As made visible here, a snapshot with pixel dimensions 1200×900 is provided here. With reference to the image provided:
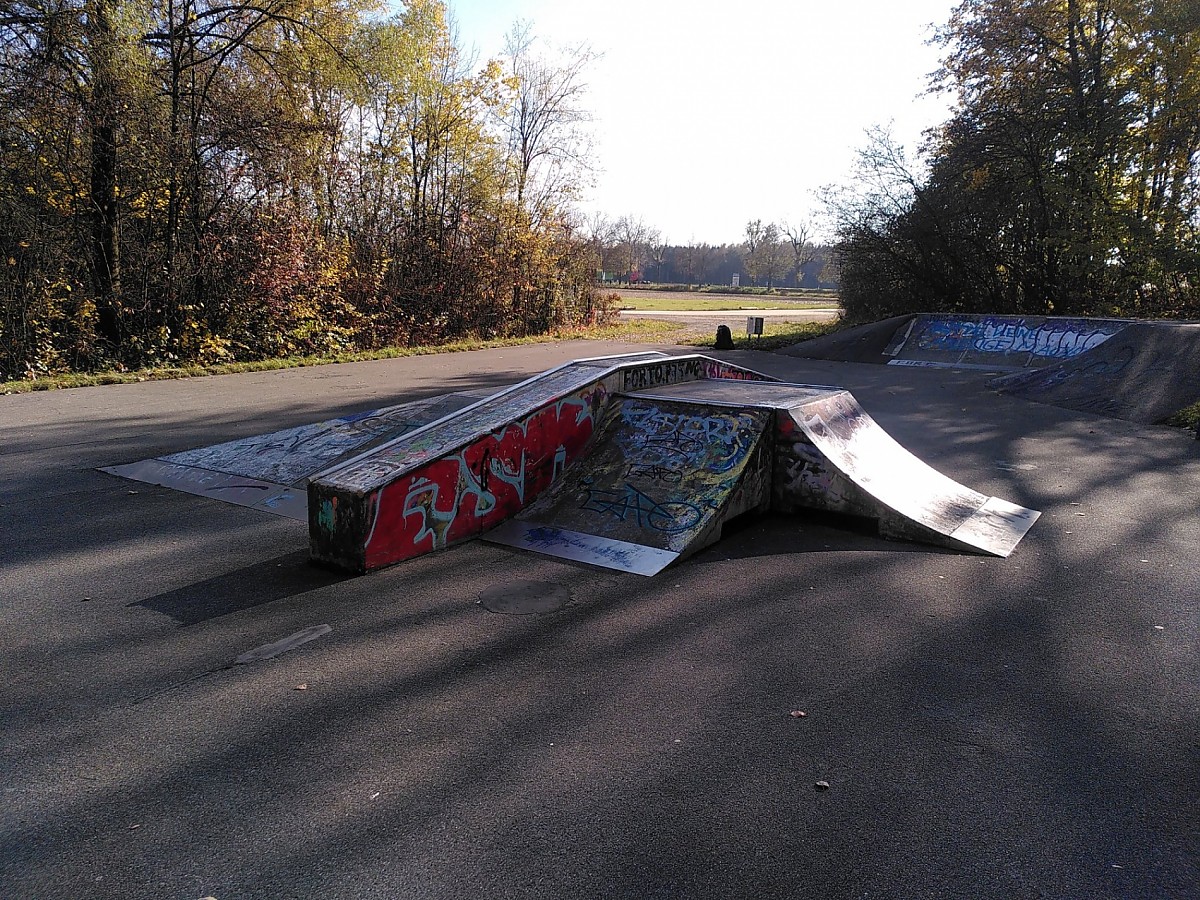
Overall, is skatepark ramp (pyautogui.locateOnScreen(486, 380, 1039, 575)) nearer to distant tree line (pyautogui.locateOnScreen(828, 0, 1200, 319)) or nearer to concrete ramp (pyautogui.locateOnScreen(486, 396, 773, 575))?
concrete ramp (pyautogui.locateOnScreen(486, 396, 773, 575))

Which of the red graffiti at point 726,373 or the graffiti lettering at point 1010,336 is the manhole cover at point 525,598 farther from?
the graffiti lettering at point 1010,336

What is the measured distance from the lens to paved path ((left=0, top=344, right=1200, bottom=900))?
8.01 ft

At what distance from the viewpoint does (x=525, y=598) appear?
465 cm

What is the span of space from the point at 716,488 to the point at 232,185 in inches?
509

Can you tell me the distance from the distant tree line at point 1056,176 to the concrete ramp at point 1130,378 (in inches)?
284

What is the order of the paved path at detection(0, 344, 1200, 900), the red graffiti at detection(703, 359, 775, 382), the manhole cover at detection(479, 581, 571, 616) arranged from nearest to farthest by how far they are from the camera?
1. the paved path at detection(0, 344, 1200, 900)
2. the manhole cover at detection(479, 581, 571, 616)
3. the red graffiti at detection(703, 359, 775, 382)

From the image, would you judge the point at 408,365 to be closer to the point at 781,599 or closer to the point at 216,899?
the point at 781,599

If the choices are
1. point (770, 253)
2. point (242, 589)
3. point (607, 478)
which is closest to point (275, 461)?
point (242, 589)

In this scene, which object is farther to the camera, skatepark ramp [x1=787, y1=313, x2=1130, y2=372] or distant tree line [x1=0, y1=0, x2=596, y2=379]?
skatepark ramp [x1=787, y1=313, x2=1130, y2=372]

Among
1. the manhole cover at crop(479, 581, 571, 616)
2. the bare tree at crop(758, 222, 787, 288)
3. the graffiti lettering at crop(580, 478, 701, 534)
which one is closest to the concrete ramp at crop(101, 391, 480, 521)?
the graffiti lettering at crop(580, 478, 701, 534)

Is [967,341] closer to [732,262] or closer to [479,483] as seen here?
[479,483]

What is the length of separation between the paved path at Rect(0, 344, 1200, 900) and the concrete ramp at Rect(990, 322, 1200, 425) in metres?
7.24

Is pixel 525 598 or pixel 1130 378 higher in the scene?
pixel 1130 378

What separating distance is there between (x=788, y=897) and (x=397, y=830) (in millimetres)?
1282
